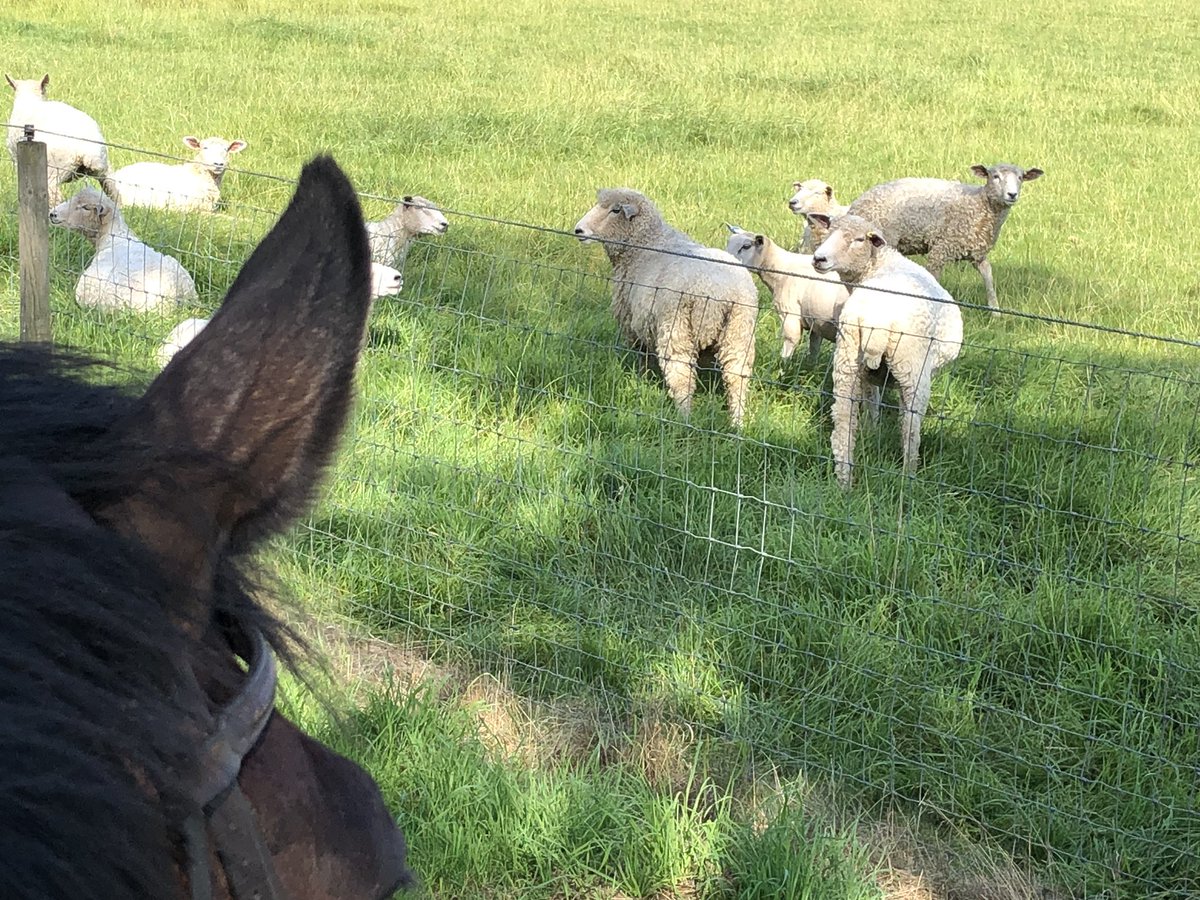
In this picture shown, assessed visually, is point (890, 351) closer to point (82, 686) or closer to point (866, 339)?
point (866, 339)

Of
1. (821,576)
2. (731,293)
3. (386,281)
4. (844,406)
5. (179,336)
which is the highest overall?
(731,293)

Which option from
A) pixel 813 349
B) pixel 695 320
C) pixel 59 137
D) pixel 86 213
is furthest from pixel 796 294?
pixel 59 137

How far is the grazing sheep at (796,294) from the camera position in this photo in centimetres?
656

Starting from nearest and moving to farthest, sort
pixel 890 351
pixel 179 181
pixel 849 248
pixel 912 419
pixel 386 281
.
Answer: pixel 912 419 → pixel 890 351 → pixel 849 248 → pixel 386 281 → pixel 179 181

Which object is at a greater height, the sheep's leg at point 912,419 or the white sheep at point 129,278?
the white sheep at point 129,278

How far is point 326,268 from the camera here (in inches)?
41.6

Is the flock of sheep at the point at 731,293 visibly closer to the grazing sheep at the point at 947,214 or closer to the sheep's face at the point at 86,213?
the sheep's face at the point at 86,213

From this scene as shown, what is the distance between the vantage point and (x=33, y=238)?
15.6ft

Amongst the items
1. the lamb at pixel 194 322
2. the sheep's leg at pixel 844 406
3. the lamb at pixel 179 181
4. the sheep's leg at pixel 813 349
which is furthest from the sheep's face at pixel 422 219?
the sheep's leg at pixel 844 406

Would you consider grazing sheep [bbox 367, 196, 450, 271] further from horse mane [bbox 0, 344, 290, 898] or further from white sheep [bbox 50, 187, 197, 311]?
horse mane [bbox 0, 344, 290, 898]

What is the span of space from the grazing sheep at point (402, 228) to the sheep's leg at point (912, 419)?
338 cm

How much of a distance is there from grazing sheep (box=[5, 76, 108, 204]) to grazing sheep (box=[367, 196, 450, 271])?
2896 mm

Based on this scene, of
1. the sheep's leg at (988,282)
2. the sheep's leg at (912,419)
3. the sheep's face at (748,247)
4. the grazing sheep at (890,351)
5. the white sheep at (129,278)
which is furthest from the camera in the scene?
the sheep's leg at (988,282)

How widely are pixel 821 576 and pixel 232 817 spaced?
12.1 ft
